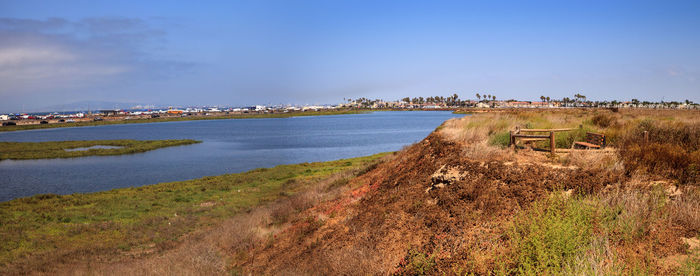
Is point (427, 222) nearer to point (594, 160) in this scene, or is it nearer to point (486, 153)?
point (486, 153)

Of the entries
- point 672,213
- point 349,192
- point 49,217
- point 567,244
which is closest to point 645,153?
point 672,213

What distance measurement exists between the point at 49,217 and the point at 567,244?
23.8 m

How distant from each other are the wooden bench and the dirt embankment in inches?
170

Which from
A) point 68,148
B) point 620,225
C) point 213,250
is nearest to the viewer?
point 620,225

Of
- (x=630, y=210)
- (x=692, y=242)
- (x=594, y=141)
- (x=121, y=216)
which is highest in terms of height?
(x=594, y=141)

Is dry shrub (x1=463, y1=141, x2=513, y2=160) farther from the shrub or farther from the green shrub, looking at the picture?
the shrub

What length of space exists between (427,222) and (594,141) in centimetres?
967

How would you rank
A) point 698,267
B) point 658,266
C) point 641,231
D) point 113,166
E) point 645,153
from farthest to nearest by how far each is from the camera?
point 113,166 → point 645,153 → point 641,231 → point 658,266 → point 698,267

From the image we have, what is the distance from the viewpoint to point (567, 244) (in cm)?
619

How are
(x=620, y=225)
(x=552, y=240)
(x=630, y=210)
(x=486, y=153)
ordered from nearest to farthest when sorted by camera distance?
(x=552, y=240)
(x=620, y=225)
(x=630, y=210)
(x=486, y=153)

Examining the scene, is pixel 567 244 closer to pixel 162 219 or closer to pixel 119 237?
pixel 119 237

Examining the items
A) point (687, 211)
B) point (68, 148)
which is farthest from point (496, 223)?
point (68, 148)

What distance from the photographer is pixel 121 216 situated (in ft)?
65.6

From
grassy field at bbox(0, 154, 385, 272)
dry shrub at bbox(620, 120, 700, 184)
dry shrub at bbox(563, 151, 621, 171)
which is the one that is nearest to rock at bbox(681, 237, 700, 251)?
dry shrub at bbox(620, 120, 700, 184)
